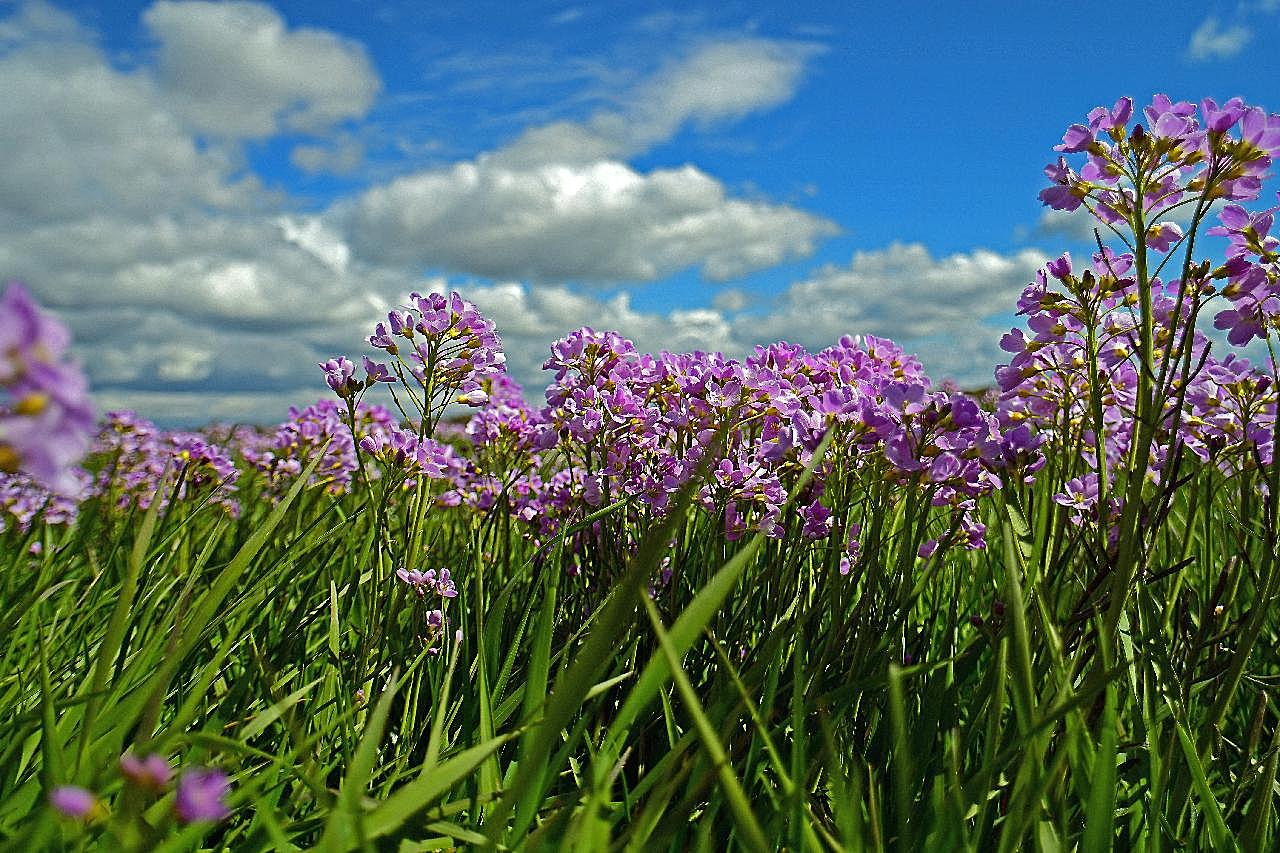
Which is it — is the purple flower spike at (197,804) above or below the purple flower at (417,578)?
above

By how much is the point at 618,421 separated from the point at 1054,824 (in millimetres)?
1680

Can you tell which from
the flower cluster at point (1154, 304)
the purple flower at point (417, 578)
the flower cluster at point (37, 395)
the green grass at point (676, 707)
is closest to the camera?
the flower cluster at point (37, 395)

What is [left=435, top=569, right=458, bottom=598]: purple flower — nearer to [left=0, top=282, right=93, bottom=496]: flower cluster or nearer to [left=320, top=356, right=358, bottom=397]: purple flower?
[left=320, top=356, right=358, bottom=397]: purple flower

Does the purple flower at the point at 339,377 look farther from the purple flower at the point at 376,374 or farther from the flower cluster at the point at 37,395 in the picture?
the flower cluster at the point at 37,395

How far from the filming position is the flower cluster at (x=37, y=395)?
68cm

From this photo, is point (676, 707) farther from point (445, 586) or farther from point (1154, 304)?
point (1154, 304)

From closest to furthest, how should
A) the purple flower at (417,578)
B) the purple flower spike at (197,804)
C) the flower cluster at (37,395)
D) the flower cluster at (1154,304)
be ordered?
1. the flower cluster at (37,395)
2. the purple flower spike at (197,804)
3. the flower cluster at (1154,304)
4. the purple flower at (417,578)

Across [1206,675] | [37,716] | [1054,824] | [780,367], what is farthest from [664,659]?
[780,367]

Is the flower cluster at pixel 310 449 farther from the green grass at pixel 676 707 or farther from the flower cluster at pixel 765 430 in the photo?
the flower cluster at pixel 765 430

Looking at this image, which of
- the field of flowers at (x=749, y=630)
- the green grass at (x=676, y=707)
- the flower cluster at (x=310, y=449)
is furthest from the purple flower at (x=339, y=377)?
the flower cluster at (x=310, y=449)

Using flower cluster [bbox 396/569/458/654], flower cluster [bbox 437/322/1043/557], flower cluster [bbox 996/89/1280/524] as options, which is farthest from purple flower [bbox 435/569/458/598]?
flower cluster [bbox 996/89/1280/524]

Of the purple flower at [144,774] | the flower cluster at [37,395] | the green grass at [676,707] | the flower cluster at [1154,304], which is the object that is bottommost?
the green grass at [676,707]

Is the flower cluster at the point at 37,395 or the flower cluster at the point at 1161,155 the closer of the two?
the flower cluster at the point at 37,395

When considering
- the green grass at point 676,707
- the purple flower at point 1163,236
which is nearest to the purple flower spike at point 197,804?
the green grass at point 676,707
